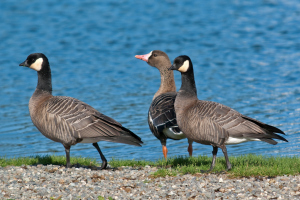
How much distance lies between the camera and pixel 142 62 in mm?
21484

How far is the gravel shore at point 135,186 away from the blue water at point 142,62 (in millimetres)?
3282

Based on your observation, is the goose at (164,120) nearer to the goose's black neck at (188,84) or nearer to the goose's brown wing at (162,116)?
the goose's brown wing at (162,116)

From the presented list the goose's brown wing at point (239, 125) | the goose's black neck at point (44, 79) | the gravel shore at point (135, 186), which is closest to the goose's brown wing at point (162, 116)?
the goose's brown wing at point (239, 125)

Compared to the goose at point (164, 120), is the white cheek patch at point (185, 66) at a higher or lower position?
higher

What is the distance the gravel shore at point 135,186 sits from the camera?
21.4 feet

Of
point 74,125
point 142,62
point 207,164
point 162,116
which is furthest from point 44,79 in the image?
point 142,62

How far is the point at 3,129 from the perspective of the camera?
13.3 metres

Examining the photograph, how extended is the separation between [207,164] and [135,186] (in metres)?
2.09

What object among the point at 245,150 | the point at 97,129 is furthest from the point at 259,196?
the point at 245,150

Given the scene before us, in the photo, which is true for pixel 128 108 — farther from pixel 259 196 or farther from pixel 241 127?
pixel 259 196

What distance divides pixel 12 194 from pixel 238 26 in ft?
70.8

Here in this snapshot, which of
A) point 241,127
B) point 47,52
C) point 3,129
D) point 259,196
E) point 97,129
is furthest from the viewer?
point 47,52

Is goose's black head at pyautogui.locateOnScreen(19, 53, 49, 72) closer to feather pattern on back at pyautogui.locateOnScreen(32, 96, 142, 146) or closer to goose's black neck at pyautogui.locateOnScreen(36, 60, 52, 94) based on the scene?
goose's black neck at pyautogui.locateOnScreen(36, 60, 52, 94)

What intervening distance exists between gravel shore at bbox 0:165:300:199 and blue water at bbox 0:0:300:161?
3282mm
